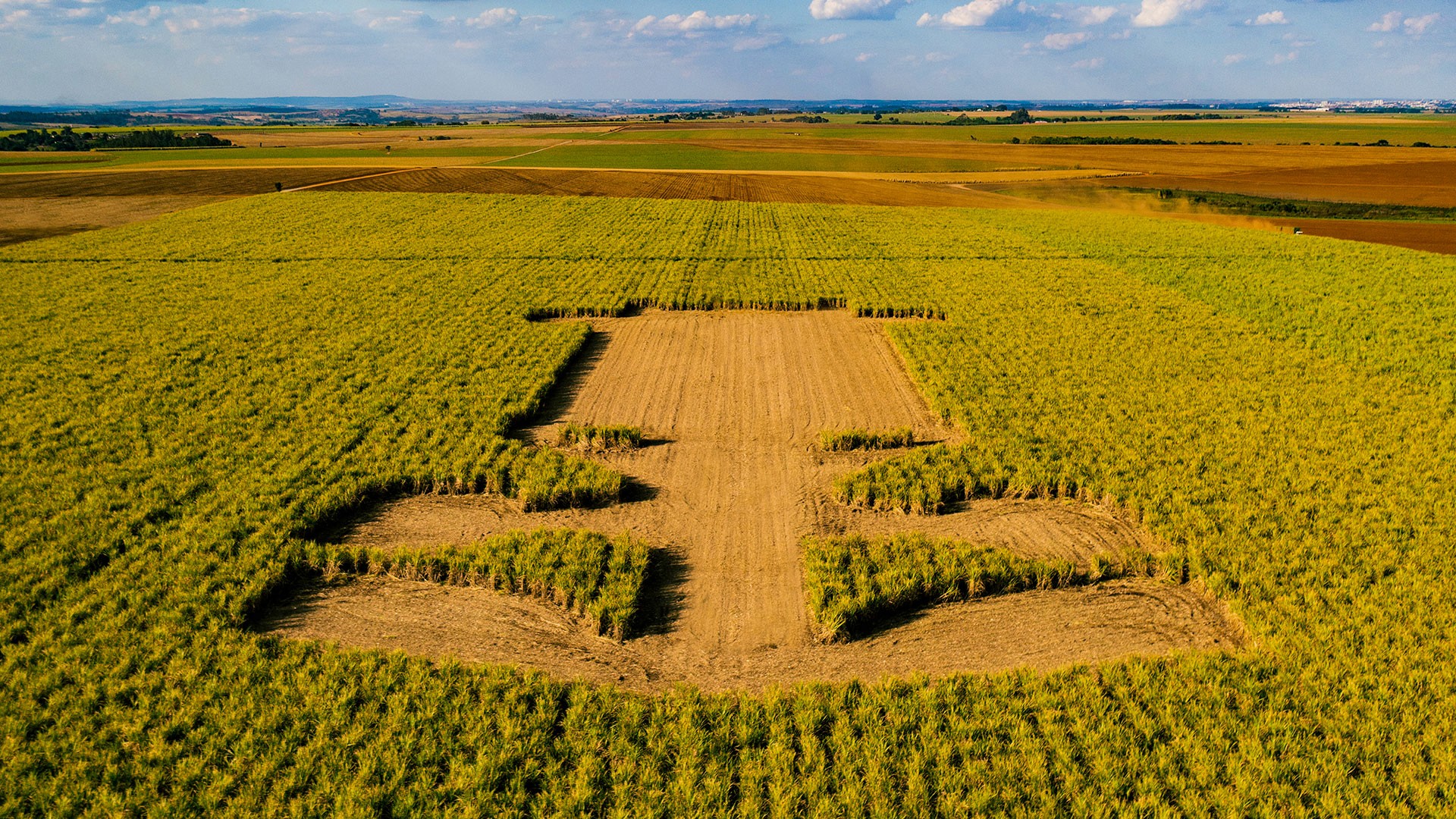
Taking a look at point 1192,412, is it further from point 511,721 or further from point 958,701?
point 511,721

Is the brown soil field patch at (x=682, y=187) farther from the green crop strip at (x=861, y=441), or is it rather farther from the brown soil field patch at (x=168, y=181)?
the green crop strip at (x=861, y=441)

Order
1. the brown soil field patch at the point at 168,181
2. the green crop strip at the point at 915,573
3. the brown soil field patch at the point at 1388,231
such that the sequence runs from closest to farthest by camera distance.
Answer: the green crop strip at the point at 915,573, the brown soil field patch at the point at 1388,231, the brown soil field patch at the point at 168,181

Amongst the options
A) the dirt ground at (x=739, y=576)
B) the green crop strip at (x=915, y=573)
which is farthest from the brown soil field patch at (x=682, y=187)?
the green crop strip at (x=915, y=573)

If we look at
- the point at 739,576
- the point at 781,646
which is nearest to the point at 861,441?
the point at 739,576

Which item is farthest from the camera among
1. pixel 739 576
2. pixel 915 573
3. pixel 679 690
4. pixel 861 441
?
pixel 861 441

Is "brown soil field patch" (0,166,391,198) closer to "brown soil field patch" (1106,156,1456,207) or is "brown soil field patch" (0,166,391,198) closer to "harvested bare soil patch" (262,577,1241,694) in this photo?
"harvested bare soil patch" (262,577,1241,694)

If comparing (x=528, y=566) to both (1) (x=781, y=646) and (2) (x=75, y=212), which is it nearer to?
(1) (x=781, y=646)

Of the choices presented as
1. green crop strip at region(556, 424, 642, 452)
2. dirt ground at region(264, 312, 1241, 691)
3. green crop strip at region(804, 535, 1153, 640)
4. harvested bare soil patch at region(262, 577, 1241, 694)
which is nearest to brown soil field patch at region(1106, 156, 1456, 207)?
dirt ground at region(264, 312, 1241, 691)
